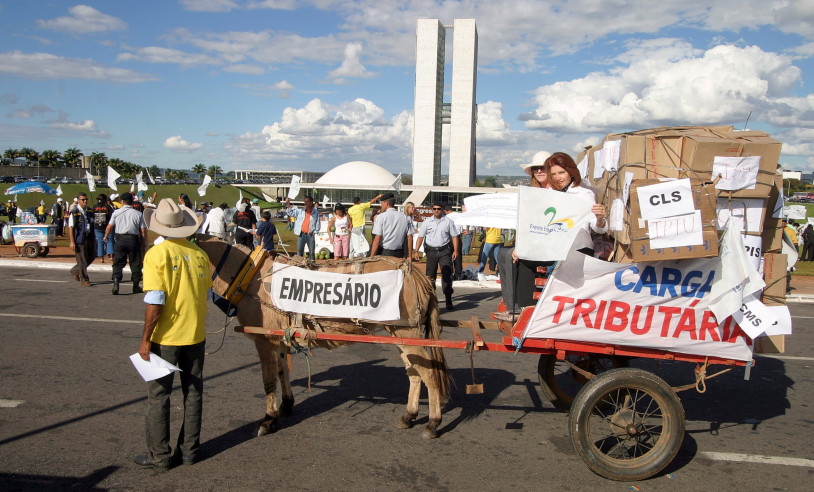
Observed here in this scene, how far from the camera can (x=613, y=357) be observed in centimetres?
489

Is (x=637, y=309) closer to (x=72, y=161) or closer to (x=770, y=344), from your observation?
(x=770, y=344)

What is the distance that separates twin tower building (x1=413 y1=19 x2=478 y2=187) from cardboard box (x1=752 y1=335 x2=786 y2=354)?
84.7 metres

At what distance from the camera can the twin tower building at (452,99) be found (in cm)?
8638

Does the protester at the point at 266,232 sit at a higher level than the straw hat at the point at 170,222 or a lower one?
lower

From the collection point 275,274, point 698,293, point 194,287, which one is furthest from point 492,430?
point 194,287

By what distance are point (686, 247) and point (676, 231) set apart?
130 mm

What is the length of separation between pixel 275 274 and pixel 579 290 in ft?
8.61

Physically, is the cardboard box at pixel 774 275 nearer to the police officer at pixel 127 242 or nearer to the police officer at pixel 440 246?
the police officer at pixel 440 246

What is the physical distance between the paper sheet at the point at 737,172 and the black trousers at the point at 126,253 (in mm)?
10495

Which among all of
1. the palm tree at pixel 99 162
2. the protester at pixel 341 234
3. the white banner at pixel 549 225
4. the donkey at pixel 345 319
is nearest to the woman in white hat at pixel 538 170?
the white banner at pixel 549 225

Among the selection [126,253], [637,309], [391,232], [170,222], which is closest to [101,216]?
[126,253]

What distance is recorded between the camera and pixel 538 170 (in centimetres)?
518

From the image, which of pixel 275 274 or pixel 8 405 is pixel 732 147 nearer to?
pixel 275 274

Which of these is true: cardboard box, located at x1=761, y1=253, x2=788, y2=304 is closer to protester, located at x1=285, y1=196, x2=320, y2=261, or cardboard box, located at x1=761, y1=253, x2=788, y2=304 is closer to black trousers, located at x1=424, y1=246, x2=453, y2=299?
black trousers, located at x1=424, y1=246, x2=453, y2=299
